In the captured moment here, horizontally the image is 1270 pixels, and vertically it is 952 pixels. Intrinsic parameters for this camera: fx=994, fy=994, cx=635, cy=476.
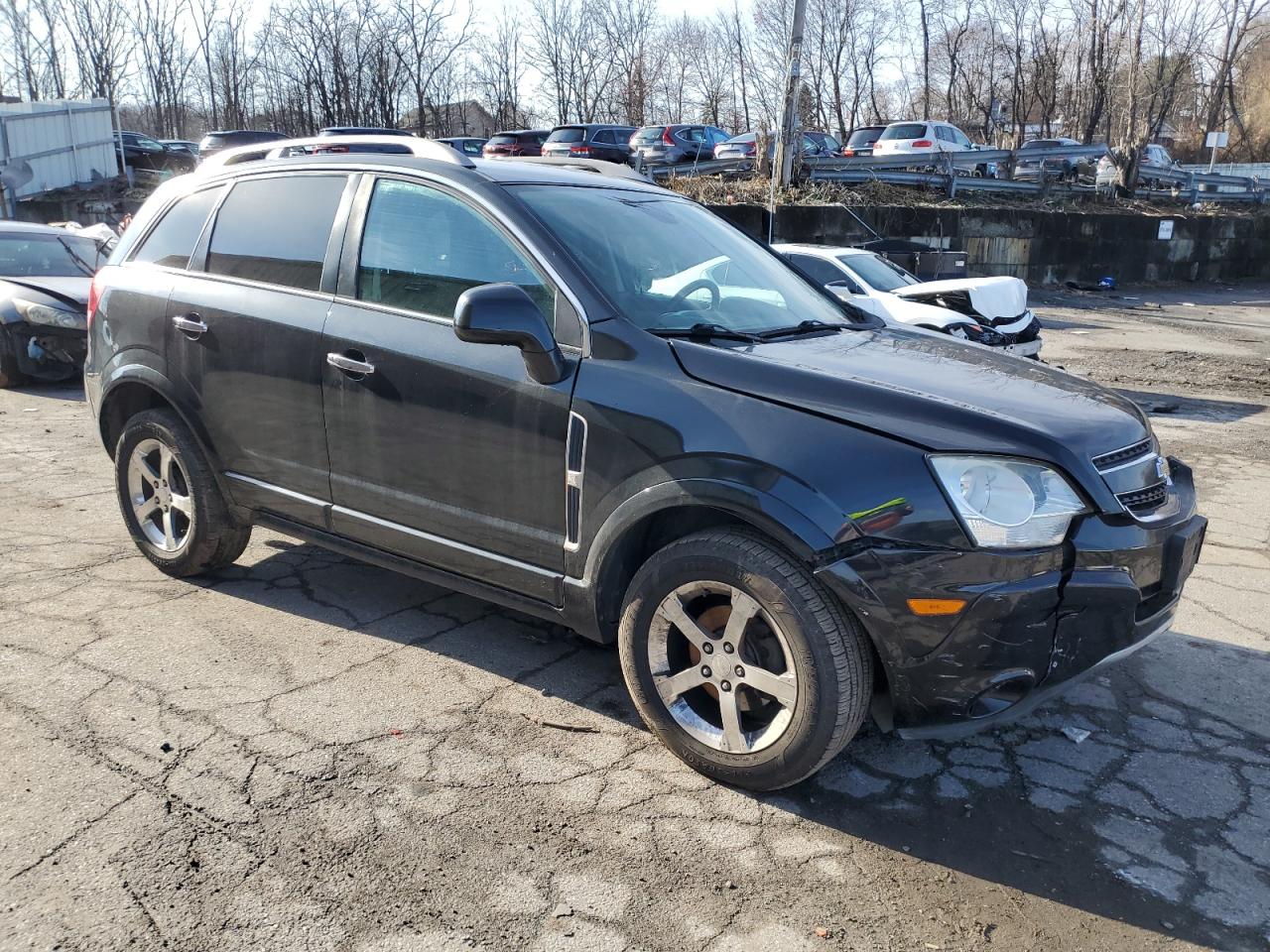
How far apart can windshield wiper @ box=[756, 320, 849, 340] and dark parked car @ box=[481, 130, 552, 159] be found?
75.7 feet

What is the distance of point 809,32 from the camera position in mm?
54188

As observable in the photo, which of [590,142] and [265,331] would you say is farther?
[590,142]

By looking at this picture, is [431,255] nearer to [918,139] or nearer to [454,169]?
[454,169]

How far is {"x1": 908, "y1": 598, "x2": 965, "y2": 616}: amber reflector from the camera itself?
261cm

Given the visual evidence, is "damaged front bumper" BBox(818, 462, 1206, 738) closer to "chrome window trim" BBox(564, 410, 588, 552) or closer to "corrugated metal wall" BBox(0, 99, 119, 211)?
"chrome window trim" BBox(564, 410, 588, 552)

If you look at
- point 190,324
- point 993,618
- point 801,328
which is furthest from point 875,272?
point 993,618

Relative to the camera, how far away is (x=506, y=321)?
3012 mm

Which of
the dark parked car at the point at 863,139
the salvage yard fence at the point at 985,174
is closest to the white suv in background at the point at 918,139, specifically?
the dark parked car at the point at 863,139

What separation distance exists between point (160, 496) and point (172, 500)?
9 cm

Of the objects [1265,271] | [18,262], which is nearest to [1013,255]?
[1265,271]

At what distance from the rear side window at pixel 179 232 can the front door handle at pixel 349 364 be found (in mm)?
1143

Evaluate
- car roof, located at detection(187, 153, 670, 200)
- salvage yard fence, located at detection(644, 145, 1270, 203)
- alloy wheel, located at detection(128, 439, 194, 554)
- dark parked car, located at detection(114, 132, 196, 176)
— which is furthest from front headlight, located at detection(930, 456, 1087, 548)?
dark parked car, located at detection(114, 132, 196, 176)

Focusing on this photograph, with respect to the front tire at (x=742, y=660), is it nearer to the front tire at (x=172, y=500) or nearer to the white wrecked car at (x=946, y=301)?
the front tire at (x=172, y=500)

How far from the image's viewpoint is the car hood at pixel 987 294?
967 centimetres
